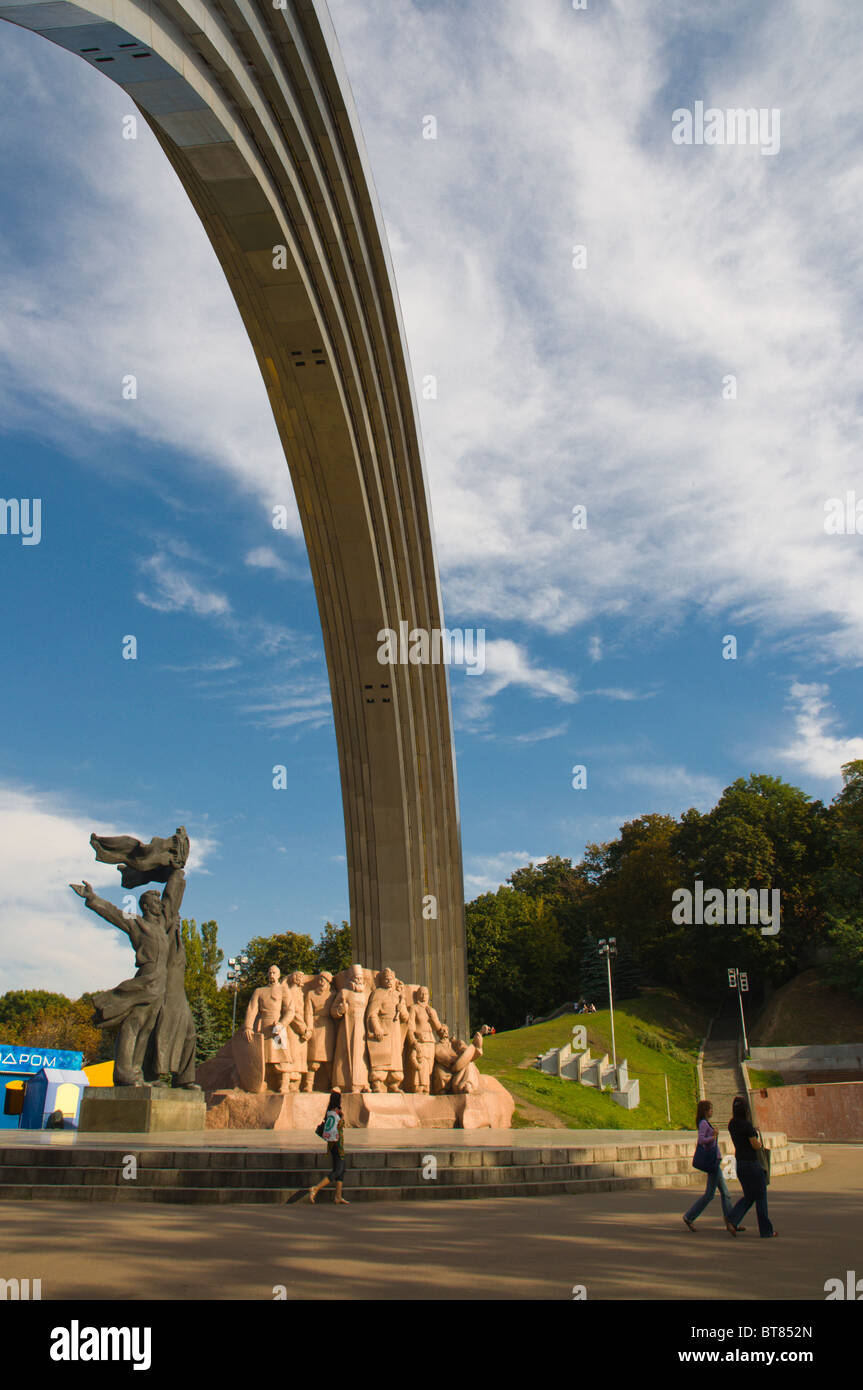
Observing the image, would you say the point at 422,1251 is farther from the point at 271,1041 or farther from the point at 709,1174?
the point at 271,1041

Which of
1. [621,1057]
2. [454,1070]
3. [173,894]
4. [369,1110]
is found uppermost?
[173,894]

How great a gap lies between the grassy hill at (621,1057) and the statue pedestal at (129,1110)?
49.5ft

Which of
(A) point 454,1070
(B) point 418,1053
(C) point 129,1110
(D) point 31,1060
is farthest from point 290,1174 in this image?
(D) point 31,1060

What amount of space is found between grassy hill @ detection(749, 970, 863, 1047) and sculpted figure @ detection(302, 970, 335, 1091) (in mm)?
28678

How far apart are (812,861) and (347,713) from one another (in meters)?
32.3

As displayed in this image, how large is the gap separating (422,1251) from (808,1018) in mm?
40009

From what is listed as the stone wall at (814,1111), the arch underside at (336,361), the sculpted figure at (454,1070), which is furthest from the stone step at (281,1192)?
the stone wall at (814,1111)

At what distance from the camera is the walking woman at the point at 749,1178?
628 cm

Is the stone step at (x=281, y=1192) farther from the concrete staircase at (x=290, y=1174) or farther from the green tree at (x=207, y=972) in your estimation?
the green tree at (x=207, y=972)

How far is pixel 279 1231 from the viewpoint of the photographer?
6.34m

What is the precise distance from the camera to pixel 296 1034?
15430 millimetres

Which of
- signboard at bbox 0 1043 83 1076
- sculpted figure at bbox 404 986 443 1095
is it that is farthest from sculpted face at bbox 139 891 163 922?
signboard at bbox 0 1043 83 1076

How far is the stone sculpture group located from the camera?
48.9ft
